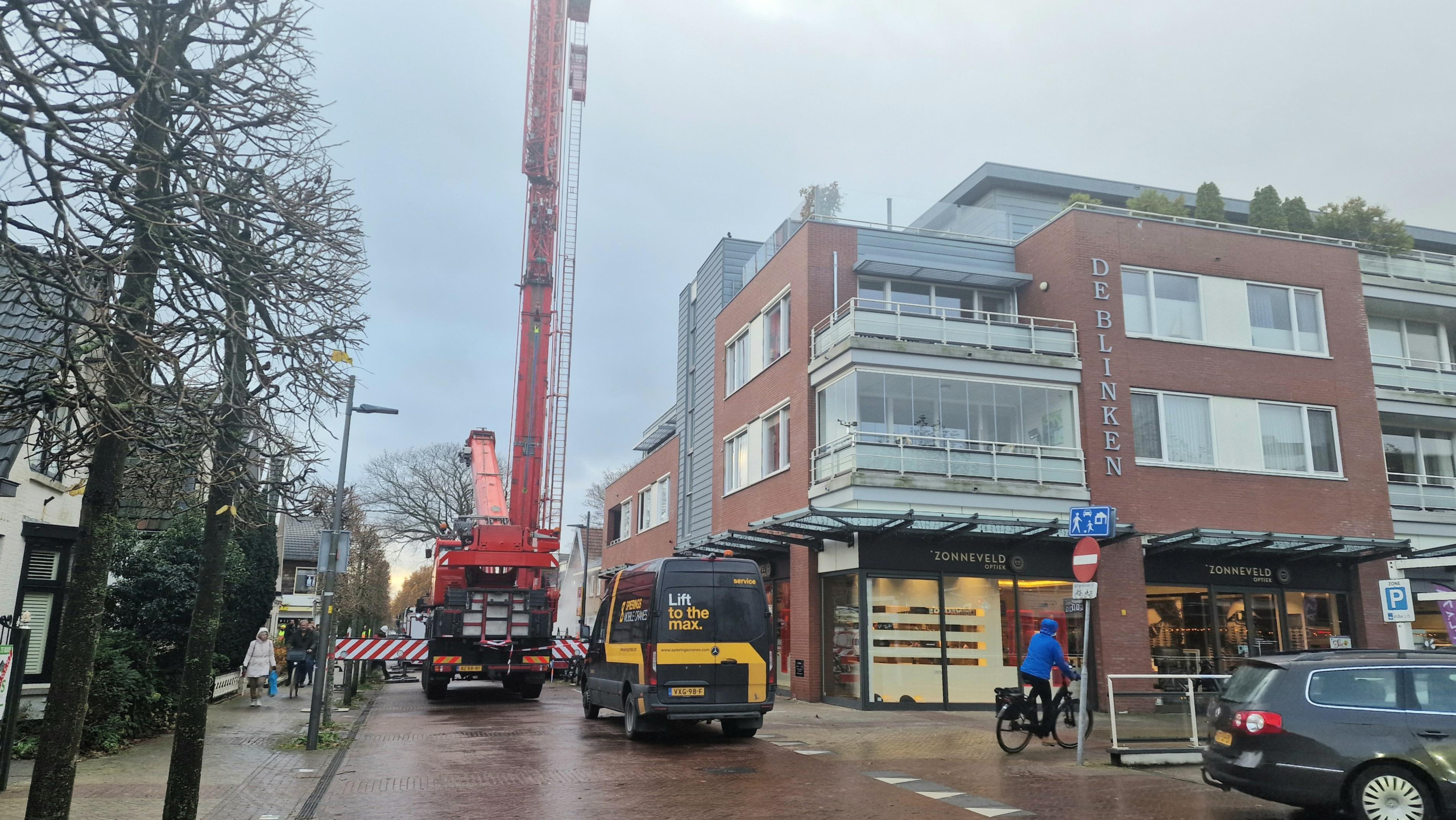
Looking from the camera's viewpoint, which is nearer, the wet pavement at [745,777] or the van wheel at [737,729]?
the wet pavement at [745,777]

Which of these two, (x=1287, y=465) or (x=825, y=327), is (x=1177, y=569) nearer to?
(x=1287, y=465)

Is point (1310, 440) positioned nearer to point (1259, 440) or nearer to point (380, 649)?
point (1259, 440)

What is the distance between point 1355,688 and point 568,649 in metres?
16.8

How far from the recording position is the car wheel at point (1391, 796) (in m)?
7.64

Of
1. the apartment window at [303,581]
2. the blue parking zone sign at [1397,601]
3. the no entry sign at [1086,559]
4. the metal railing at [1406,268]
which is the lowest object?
the blue parking zone sign at [1397,601]

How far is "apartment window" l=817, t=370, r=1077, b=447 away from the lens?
65.8 ft

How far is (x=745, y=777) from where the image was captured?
35.5 ft

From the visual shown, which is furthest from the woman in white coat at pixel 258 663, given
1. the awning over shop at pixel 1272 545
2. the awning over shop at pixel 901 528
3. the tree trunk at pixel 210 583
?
the awning over shop at pixel 1272 545

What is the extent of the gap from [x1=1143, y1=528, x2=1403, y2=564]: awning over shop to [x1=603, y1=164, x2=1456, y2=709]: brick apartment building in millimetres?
84

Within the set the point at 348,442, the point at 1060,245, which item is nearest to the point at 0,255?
the point at 348,442

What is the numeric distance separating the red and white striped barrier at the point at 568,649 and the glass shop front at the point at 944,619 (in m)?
5.71

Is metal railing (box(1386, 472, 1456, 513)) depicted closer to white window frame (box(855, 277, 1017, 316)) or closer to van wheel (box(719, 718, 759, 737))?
white window frame (box(855, 277, 1017, 316))

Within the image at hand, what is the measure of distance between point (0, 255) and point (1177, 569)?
68.8 ft

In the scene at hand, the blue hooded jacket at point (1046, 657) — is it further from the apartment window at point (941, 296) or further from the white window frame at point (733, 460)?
the white window frame at point (733, 460)
